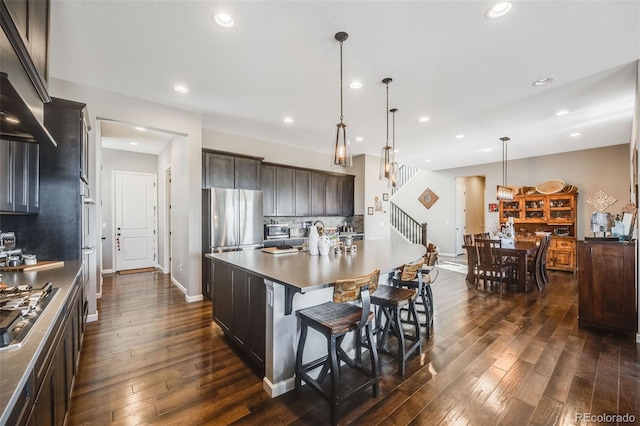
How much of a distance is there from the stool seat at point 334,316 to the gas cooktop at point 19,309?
1.46 meters

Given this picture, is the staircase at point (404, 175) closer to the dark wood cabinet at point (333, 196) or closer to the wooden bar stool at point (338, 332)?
the dark wood cabinet at point (333, 196)

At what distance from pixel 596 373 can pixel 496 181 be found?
21.9 ft

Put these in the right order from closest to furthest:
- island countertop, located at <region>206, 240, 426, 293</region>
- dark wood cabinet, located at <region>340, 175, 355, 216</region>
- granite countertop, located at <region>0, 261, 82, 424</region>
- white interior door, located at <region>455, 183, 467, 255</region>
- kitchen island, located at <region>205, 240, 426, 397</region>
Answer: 1. granite countertop, located at <region>0, 261, 82, 424</region>
2. island countertop, located at <region>206, 240, 426, 293</region>
3. kitchen island, located at <region>205, 240, 426, 397</region>
4. dark wood cabinet, located at <region>340, 175, 355, 216</region>
5. white interior door, located at <region>455, 183, 467, 255</region>

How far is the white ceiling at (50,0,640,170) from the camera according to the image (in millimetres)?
2195

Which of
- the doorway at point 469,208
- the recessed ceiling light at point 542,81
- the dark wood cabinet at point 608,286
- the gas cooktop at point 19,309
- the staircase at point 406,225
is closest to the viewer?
the gas cooktop at point 19,309

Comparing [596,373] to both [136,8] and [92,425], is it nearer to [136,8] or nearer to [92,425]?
[92,425]

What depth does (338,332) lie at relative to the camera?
1866mm

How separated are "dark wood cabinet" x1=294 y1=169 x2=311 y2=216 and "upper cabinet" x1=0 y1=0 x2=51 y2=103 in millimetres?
4599

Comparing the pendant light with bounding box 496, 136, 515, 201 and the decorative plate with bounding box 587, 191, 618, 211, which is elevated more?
the pendant light with bounding box 496, 136, 515, 201

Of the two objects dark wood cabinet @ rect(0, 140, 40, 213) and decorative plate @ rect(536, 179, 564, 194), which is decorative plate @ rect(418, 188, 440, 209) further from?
dark wood cabinet @ rect(0, 140, 40, 213)

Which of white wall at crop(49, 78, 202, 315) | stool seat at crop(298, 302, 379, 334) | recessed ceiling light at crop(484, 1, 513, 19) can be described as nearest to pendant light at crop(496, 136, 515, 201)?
recessed ceiling light at crop(484, 1, 513, 19)

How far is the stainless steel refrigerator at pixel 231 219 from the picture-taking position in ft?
14.1

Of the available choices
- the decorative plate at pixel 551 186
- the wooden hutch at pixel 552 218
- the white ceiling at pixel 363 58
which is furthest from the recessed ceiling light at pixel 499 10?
the decorative plate at pixel 551 186

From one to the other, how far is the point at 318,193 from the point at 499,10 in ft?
15.7
